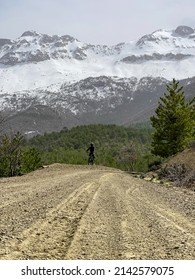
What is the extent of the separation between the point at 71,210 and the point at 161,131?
41805 mm

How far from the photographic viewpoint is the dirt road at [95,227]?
7.33 m

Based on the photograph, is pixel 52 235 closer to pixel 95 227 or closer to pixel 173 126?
pixel 95 227

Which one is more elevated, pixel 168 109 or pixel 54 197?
pixel 168 109

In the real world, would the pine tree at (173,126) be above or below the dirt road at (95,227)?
above

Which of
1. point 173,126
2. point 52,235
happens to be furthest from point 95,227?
point 173,126

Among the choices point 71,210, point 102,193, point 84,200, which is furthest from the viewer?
point 102,193

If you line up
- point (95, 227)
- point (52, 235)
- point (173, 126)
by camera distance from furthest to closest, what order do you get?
point (173, 126), point (95, 227), point (52, 235)

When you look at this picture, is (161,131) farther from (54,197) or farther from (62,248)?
(62,248)

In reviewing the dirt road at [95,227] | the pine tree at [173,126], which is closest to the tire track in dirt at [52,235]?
the dirt road at [95,227]

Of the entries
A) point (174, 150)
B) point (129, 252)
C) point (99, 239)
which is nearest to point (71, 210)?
point (99, 239)

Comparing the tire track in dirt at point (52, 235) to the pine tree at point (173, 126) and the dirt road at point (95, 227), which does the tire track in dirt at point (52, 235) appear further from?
Result: the pine tree at point (173, 126)

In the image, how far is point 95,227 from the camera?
927 cm
